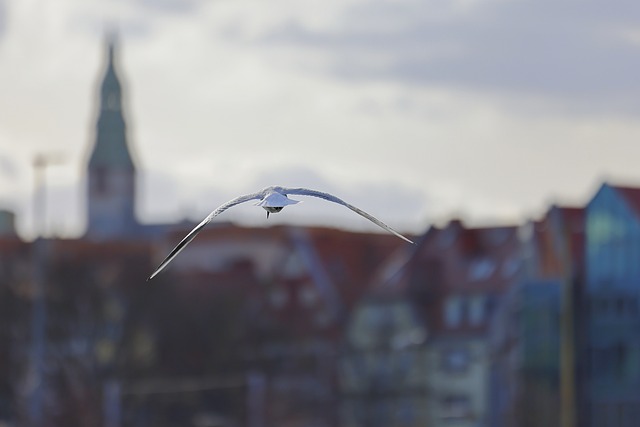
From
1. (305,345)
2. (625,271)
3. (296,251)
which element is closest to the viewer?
(625,271)

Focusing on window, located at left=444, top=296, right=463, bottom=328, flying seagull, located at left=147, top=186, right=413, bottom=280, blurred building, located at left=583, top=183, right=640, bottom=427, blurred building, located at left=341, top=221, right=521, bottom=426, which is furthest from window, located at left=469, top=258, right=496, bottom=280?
flying seagull, located at left=147, top=186, right=413, bottom=280

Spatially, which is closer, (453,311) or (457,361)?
(457,361)

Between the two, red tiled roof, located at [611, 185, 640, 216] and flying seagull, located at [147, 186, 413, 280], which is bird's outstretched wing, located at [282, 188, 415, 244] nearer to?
flying seagull, located at [147, 186, 413, 280]

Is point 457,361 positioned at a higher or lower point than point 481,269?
lower

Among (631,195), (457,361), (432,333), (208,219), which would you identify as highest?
(631,195)

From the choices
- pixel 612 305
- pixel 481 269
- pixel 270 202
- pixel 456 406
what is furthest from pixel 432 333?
pixel 270 202

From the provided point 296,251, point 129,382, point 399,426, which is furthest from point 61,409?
point 296,251

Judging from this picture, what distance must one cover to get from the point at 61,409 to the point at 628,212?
20.1 m

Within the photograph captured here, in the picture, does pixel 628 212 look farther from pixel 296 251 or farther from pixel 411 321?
pixel 296 251

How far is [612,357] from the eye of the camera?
65.1 meters

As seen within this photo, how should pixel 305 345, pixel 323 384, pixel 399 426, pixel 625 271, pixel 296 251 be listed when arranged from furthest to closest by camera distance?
pixel 296 251
pixel 305 345
pixel 323 384
pixel 399 426
pixel 625 271

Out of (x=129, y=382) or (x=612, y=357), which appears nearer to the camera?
(x=612, y=357)

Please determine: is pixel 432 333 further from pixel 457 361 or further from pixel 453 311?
pixel 457 361

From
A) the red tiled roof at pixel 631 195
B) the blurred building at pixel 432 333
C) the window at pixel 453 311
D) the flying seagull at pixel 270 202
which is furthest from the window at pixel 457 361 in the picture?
the flying seagull at pixel 270 202
